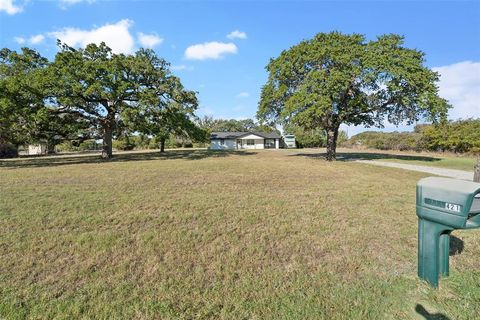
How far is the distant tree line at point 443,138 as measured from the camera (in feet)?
78.0

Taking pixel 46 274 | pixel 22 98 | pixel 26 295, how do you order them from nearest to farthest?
1. pixel 26 295
2. pixel 46 274
3. pixel 22 98

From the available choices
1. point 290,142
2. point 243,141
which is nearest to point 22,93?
point 243,141

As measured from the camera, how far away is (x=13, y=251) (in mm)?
3396

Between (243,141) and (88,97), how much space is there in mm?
38492

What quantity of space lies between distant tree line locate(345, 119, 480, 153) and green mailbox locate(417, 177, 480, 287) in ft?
67.4

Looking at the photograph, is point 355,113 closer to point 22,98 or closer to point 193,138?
point 193,138

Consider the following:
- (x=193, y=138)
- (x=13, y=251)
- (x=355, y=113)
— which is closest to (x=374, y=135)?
(x=355, y=113)

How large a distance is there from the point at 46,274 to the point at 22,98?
17.7m

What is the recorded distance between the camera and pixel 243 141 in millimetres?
55531

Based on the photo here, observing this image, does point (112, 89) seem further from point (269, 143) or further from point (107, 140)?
point (269, 143)

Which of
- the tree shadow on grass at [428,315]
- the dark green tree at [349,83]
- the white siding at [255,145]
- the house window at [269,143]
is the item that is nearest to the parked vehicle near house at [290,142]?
the house window at [269,143]

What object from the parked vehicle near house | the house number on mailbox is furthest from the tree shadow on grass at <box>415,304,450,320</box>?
the parked vehicle near house

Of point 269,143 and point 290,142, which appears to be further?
point 290,142

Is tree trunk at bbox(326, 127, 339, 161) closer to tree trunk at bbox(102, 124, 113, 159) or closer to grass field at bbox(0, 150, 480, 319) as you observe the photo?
grass field at bbox(0, 150, 480, 319)
